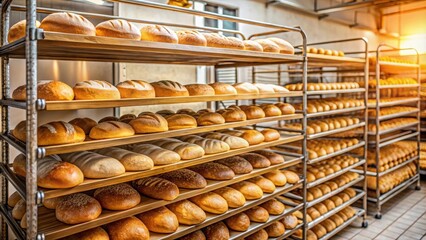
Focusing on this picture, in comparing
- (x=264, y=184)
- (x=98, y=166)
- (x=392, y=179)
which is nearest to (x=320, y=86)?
(x=264, y=184)

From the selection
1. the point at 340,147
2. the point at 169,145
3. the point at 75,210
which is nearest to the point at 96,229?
the point at 75,210

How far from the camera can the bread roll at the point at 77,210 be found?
1.63 meters

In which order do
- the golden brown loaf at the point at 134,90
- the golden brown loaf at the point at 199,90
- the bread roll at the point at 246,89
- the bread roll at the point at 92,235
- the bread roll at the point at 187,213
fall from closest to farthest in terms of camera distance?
the bread roll at the point at 92,235, the golden brown loaf at the point at 134,90, the bread roll at the point at 187,213, the golden brown loaf at the point at 199,90, the bread roll at the point at 246,89

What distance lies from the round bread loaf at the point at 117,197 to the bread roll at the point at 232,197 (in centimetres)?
69

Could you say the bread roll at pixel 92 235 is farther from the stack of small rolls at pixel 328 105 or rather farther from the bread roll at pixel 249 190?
the stack of small rolls at pixel 328 105

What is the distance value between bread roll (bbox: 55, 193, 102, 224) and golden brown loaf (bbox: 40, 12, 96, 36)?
2.72 feet

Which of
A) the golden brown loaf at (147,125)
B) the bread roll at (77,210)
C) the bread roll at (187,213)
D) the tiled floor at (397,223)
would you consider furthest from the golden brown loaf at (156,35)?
the tiled floor at (397,223)

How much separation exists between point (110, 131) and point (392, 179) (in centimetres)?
414

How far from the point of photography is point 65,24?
5.00 feet

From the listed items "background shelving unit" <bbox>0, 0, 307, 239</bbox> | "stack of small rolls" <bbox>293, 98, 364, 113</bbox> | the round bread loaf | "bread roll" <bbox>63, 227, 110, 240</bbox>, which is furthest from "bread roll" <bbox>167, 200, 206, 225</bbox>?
"stack of small rolls" <bbox>293, 98, 364, 113</bbox>

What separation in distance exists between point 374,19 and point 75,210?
7.97 metres

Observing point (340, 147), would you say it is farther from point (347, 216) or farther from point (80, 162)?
point (80, 162)

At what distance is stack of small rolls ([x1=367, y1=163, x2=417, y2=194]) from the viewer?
435cm

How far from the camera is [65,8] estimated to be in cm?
294
